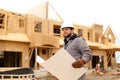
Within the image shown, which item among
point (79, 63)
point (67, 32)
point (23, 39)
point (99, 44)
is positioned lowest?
point (99, 44)

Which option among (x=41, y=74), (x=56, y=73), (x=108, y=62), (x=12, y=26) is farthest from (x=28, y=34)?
(x=56, y=73)

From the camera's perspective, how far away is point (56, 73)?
442cm

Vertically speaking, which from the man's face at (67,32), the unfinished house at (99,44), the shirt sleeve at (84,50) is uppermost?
the man's face at (67,32)

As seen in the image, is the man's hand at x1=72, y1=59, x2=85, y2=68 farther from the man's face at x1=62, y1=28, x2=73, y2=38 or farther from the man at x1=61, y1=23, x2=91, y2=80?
the man's face at x1=62, y1=28, x2=73, y2=38

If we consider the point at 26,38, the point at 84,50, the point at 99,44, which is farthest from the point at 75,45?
the point at 99,44

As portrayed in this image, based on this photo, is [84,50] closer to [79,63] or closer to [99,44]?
[79,63]

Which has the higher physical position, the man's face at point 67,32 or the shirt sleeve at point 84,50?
the man's face at point 67,32

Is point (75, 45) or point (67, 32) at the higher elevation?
point (67, 32)

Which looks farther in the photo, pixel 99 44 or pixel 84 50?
pixel 99 44

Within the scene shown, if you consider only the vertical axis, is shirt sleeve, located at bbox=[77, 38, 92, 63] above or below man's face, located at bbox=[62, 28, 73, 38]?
below

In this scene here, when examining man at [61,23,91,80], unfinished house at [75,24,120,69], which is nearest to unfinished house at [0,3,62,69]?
unfinished house at [75,24,120,69]

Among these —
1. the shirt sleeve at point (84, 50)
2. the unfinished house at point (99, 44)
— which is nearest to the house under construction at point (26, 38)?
the unfinished house at point (99, 44)

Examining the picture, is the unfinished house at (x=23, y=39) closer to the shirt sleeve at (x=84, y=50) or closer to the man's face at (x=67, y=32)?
the man's face at (x=67, y=32)

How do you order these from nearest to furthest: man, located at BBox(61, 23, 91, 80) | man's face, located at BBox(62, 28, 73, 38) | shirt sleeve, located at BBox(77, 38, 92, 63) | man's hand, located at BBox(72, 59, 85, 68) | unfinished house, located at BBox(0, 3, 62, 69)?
man's hand, located at BBox(72, 59, 85, 68), shirt sleeve, located at BBox(77, 38, 92, 63), man, located at BBox(61, 23, 91, 80), man's face, located at BBox(62, 28, 73, 38), unfinished house, located at BBox(0, 3, 62, 69)
